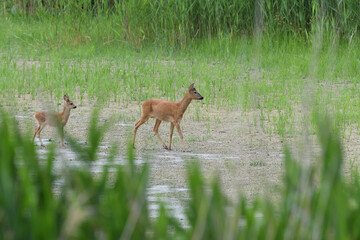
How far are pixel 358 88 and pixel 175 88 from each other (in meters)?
2.80

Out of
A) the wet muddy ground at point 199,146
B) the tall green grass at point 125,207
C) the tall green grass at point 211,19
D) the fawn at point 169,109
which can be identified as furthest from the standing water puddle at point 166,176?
the tall green grass at point 211,19

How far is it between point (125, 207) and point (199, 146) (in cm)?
640

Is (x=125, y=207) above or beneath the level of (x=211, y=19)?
beneath

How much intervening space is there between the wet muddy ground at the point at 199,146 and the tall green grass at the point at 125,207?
3394 mm

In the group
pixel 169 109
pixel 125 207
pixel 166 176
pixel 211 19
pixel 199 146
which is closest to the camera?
pixel 125 207

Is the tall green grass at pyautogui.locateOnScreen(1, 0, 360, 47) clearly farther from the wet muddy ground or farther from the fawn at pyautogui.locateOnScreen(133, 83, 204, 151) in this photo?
the fawn at pyautogui.locateOnScreen(133, 83, 204, 151)

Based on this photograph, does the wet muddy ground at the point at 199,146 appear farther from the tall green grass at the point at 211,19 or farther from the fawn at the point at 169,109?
the tall green grass at the point at 211,19

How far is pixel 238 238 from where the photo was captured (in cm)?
164

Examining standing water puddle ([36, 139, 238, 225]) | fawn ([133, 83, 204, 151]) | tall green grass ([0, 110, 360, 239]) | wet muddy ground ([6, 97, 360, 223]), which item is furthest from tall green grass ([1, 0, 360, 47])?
tall green grass ([0, 110, 360, 239])

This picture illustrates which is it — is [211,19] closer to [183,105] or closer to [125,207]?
[183,105]

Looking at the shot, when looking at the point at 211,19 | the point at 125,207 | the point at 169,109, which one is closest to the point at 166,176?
the point at 169,109

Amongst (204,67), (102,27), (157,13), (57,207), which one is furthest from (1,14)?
(57,207)

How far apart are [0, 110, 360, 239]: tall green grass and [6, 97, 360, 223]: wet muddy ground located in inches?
134

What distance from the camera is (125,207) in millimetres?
1567
